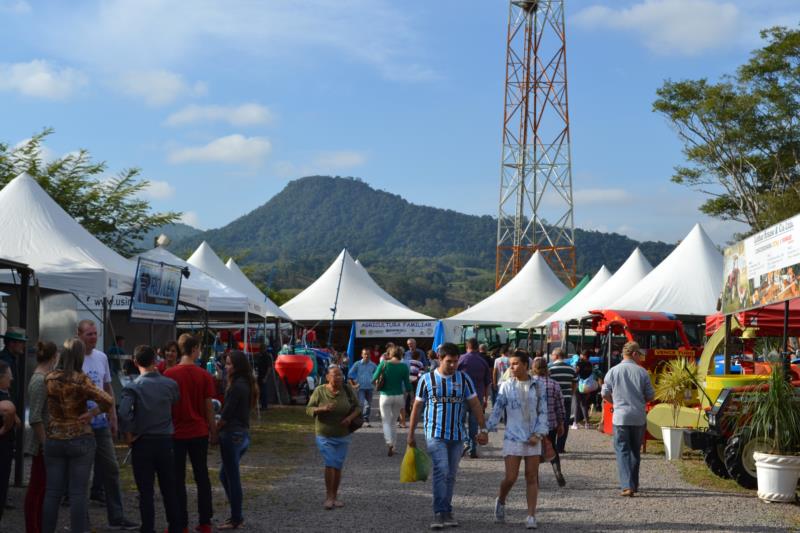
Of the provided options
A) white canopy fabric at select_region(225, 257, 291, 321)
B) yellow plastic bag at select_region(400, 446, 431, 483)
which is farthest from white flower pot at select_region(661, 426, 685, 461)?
white canopy fabric at select_region(225, 257, 291, 321)

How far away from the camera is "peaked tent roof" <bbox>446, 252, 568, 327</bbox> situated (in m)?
35.9

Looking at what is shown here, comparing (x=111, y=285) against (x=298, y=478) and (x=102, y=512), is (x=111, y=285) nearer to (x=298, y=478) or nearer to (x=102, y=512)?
(x=298, y=478)

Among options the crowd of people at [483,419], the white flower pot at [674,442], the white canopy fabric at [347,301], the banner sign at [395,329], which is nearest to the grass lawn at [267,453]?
the crowd of people at [483,419]

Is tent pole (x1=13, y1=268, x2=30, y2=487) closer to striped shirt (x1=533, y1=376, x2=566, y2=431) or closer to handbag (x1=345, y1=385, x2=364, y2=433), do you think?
handbag (x1=345, y1=385, x2=364, y2=433)

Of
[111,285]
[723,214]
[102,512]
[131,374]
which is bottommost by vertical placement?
[102,512]

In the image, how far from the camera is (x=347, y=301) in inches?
1508

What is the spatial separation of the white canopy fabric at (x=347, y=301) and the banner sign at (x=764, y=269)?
75.1ft

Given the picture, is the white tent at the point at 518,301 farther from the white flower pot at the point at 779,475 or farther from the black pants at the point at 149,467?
the black pants at the point at 149,467

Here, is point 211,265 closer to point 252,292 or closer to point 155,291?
point 252,292

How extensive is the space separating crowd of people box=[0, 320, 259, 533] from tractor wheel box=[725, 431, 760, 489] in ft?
18.3

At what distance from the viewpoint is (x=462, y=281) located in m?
169

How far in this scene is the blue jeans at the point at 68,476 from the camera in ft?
23.7

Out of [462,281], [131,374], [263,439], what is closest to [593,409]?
[263,439]

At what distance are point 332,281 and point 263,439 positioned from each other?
22.8 metres
